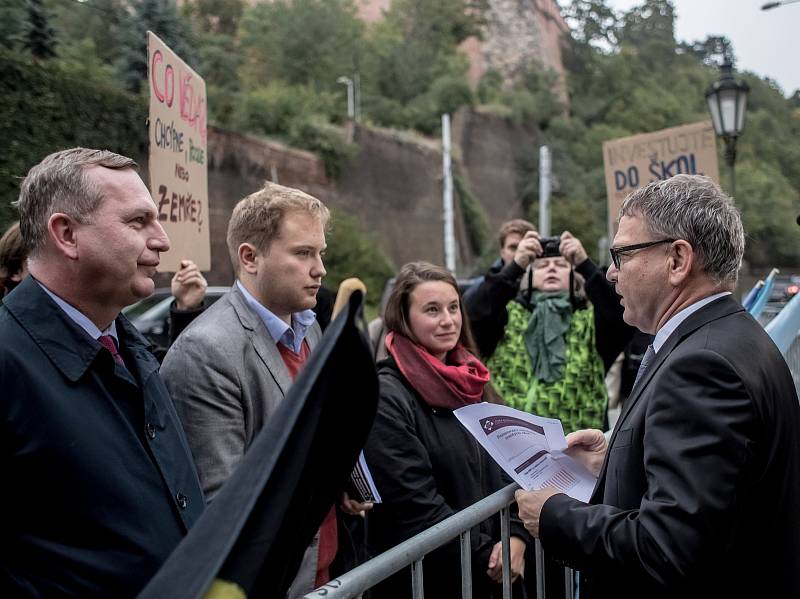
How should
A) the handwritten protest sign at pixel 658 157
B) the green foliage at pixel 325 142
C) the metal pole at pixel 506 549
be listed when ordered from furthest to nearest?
the green foliage at pixel 325 142 < the handwritten protest sign at pixel 658 157 < the metal pole at pixel 506 549

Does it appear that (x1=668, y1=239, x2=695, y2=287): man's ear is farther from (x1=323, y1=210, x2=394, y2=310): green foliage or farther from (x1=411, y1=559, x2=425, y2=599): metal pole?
(x1=323, y1=210, x2=394, y2=310): green foliage

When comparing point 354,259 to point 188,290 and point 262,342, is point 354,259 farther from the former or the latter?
point 262,342

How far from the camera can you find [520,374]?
13.0 feet

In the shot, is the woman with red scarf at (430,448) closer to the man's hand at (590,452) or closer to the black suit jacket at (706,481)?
the man's hand at (590,452)

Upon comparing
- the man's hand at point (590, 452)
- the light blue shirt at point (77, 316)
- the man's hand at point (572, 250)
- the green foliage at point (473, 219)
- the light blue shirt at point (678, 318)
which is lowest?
the man's hand at point (590, 452)

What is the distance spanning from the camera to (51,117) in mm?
14680

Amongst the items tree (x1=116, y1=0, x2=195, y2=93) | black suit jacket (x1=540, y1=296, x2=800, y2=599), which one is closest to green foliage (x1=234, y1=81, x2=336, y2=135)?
tree (x1=116, y1=0, x2=195, y2=93)

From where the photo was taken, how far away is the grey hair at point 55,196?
1.72 m

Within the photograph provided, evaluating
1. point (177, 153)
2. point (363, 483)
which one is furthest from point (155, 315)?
point (363, 483)

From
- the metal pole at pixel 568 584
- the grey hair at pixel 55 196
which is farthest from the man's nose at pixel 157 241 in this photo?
the metal pole at pixel 568 584

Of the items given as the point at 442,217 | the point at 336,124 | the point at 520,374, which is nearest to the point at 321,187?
the point at 336,124

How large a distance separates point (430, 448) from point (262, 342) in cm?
75

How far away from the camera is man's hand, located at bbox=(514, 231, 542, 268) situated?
394 centimetres

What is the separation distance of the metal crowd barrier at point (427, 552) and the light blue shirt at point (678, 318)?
0.63 meters
